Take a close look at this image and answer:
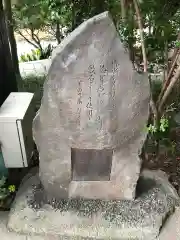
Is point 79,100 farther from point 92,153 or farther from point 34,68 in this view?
point 34,68

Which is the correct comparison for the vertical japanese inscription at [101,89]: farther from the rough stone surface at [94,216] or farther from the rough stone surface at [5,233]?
the rough stone surface at [5,233]

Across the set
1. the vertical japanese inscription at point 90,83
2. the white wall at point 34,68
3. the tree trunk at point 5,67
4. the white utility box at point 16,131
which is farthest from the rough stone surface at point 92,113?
the white wall at point 34,68

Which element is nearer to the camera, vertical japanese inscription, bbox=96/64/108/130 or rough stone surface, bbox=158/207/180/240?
vertical japanese inscription, bbox=96/64/108/130

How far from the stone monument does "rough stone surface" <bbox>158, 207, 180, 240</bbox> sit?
52mm

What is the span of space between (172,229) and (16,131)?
150cm

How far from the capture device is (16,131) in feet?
9.95

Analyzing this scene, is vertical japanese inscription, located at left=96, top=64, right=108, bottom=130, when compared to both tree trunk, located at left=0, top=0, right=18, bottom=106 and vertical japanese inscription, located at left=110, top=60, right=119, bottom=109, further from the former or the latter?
tree trunk, located at left=0, top=0, right=18, bottom=106

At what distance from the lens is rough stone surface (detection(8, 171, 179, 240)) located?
2.79 metres

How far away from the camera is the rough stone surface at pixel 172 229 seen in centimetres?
279

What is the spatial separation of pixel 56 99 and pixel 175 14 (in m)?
1.46

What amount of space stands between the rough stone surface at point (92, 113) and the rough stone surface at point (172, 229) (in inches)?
14.4

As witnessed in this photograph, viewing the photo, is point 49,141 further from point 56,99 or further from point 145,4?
point 145,4

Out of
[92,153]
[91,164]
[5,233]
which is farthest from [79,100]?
[5,233]

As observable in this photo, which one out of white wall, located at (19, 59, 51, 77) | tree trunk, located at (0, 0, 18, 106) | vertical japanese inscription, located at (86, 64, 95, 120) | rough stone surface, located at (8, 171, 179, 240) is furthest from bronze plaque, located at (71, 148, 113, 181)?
white wall, located at (19, 59, 51, 77)
